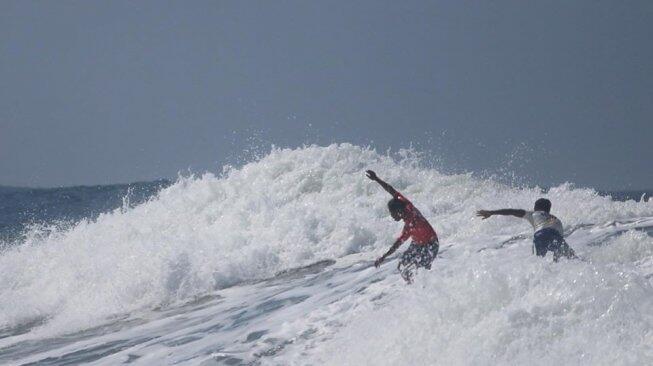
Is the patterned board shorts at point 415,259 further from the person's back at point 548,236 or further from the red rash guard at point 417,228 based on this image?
the person's back at point 548,236

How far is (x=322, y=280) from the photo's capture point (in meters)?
13.1

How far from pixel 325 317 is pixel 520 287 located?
3.28m

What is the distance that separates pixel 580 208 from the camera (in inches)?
604

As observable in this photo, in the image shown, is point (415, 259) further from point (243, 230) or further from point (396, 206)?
point (243, 230)

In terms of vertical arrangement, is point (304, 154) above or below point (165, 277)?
A: above

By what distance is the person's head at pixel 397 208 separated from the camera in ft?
32.5

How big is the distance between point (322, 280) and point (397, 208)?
357 cm

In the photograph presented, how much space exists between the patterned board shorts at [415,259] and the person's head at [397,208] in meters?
0.44

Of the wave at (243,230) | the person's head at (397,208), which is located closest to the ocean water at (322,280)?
the wave at (243,230)

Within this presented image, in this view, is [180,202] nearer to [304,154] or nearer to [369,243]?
[304,154]

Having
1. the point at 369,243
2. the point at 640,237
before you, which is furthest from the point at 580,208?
the point at 640,237

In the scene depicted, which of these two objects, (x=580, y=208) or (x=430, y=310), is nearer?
(x=430, y=310)

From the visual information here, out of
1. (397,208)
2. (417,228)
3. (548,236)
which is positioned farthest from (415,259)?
(548,236)

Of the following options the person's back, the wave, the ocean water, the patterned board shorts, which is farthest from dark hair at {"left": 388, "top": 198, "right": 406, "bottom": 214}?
the wave
